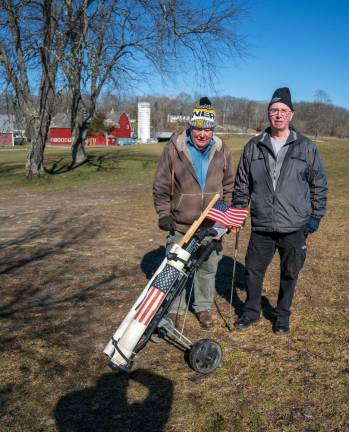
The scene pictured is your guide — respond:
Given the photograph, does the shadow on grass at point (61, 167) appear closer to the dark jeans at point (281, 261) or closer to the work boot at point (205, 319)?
the work boot at point (205, 319)

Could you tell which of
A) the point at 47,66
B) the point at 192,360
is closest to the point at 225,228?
the point at 192,360

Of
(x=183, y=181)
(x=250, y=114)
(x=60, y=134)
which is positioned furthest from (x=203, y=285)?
(x=250, y=114)

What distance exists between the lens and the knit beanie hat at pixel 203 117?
12.9 ft

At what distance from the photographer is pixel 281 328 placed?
4.37m

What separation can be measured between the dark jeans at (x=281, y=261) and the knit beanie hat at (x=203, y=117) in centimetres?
114

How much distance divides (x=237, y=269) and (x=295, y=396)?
3251 millimetres

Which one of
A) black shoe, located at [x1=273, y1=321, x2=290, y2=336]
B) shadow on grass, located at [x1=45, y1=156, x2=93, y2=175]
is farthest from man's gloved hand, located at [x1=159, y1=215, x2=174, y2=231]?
shadow on grass, located at [x1=45, y1=156, x2=93, y2=175]

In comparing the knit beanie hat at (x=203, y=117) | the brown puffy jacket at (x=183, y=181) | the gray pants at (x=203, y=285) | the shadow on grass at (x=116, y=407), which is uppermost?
the knit beanie hat at (x=203, y=117)

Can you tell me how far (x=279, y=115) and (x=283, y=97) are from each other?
0.55ft

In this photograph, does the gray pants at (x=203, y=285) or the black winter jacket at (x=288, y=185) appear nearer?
the black winter jacket at (x=288, y=185)

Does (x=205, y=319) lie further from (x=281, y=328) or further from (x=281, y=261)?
Result: (x=281, y=261)

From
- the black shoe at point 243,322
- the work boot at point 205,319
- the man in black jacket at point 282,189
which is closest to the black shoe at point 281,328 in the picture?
the man in black jacket at point 282,189

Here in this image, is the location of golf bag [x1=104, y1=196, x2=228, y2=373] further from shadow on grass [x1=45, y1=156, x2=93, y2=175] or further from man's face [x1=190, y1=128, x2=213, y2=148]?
shadow on grass [x1=45, y1=156, x2=93, y2=175]

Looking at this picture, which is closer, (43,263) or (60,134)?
(43,263)
